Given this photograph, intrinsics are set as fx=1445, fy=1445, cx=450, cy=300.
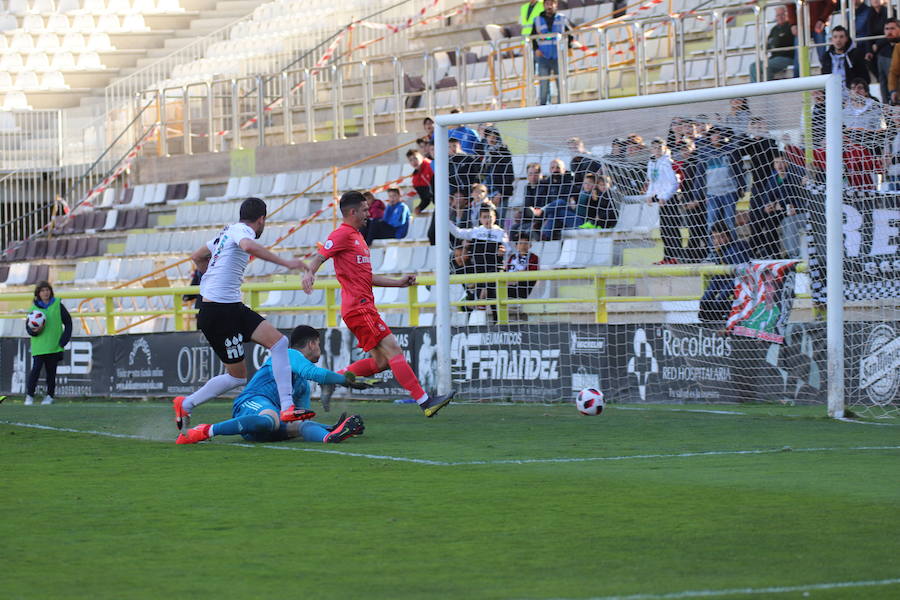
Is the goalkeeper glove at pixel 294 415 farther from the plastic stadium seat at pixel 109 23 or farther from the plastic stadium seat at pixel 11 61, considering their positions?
the plastic stadium seat at pixel 109 23

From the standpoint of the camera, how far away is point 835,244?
1239 centimetres

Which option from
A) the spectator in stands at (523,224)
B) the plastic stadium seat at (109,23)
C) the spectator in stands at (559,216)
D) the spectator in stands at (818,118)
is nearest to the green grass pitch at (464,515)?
the spectator in stands at (818,118)

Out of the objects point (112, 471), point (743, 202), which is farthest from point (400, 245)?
point (112, 471)

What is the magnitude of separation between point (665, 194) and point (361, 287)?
4.28 m

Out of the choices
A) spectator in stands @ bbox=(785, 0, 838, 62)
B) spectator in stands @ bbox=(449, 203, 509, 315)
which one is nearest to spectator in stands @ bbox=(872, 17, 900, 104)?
spectator in stands @ bbox=(785, 0, 838, 62)

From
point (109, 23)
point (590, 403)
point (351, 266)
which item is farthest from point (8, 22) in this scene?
point (590, 403)

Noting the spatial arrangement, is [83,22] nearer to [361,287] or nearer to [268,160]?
[268,160]

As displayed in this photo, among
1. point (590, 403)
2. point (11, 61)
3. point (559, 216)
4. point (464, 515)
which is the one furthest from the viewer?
point (11, 61)

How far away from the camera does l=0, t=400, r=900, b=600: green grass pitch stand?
206 inches

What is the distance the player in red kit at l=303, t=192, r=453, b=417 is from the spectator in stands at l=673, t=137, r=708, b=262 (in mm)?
3686

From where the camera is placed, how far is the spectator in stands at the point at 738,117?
46.4 feet

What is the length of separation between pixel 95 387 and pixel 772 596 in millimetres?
15308

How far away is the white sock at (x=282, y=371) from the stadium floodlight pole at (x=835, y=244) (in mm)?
4790

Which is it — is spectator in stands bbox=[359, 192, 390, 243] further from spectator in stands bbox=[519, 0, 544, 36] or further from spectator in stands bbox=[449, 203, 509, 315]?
spectator in stands bbox=[449, 203, 509, 315]
